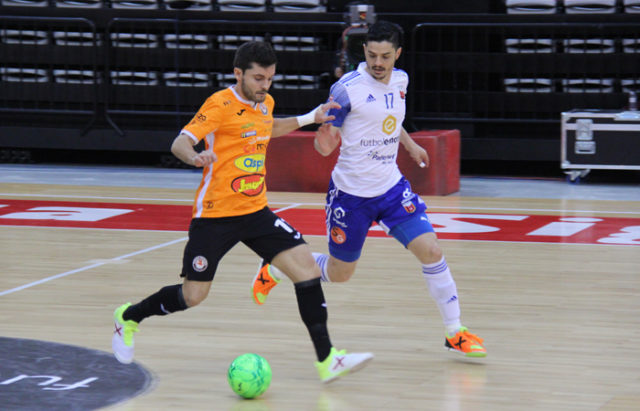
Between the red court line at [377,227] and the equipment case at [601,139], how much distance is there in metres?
2.90

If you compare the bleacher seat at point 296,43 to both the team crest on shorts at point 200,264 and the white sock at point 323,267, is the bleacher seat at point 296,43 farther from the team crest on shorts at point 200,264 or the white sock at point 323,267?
the team crest on shorts at point 200,264

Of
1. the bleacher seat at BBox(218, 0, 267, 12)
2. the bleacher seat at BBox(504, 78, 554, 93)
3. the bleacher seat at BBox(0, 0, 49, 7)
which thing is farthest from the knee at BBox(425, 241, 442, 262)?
the bleacher seat at BBox(0, 0, 49, 7)

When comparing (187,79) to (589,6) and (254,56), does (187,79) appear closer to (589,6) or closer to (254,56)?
(589,6)

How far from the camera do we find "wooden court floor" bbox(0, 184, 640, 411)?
5.52 meters

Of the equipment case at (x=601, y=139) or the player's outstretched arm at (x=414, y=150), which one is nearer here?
the player's outstretched arm at (x=414, y=150)

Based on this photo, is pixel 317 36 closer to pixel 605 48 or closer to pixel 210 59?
pixel 210 59

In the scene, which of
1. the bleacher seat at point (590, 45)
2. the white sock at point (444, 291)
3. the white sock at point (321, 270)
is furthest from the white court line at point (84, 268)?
the bleacher seat at point (590, 45)

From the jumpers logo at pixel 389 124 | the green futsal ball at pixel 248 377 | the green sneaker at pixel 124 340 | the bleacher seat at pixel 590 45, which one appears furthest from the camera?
the bleacher seat at pixel 590 45

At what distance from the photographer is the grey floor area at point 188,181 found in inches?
552

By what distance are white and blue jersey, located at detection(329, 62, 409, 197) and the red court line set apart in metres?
4.36

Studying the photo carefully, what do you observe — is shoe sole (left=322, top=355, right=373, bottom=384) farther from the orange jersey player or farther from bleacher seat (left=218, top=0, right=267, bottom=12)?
bleacher seat (left=218, top=0, right=267, bottom=12)

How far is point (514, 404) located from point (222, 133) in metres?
2.06

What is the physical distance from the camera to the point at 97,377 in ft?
18.8

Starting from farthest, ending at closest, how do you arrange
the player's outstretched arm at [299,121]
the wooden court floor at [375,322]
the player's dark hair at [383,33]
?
the player's dark hair at [383,33], the player's outstretched arm at [299,121], the wooden court floor at [375,322]
